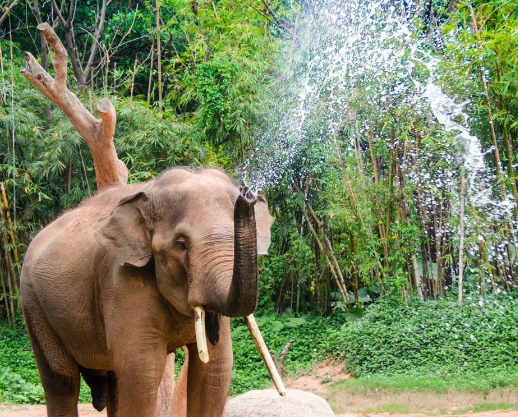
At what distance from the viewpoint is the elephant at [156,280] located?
9.46 feet

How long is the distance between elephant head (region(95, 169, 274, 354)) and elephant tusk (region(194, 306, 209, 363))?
0.11 ft

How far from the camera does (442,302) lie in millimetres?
9234

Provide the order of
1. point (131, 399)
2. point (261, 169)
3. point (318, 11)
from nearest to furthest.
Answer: point (131, 399) < point (261, 169) < point (318, 11)

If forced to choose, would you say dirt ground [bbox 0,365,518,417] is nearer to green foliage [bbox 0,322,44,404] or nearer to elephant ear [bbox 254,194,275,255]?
green foliage [bbox 0,322,44,404]

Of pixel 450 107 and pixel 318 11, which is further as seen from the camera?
pixel 318 11

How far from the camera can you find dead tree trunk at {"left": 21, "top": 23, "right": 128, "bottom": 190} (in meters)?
5.74

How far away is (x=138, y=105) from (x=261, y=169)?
203 centimetres

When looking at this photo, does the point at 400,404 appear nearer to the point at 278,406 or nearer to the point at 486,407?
the point at 486,407

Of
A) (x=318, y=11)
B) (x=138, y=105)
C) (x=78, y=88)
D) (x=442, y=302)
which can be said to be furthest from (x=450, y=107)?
(x=78, y=88)

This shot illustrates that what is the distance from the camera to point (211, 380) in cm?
347

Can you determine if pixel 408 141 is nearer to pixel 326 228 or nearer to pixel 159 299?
pixel 326 228

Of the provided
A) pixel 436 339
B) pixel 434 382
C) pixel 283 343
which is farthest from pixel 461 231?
pixel 283 343

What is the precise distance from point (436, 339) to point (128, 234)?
238 inches

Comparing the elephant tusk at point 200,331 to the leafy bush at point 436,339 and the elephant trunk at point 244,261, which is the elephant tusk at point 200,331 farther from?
the leafy bush at point 436,339
